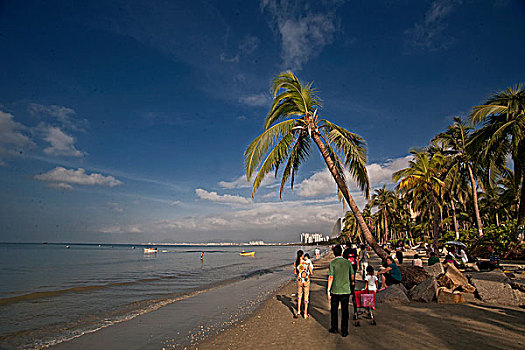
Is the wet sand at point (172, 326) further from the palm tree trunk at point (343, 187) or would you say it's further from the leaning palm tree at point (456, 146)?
the leaning palm tree at point (456, 146)

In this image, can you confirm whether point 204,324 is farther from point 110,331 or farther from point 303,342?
point 303,342

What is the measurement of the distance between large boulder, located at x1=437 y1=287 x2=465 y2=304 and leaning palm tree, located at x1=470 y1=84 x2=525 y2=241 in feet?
33.8

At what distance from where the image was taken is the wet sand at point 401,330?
534 cm

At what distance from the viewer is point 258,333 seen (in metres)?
6.74

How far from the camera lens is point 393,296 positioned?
8.62 metres

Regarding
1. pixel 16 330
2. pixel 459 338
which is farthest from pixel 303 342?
pixel 16 330

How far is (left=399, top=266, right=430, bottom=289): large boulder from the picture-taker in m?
9.86

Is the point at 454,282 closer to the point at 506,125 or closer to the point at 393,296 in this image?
the point at 393,296

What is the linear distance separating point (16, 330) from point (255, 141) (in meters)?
9.02

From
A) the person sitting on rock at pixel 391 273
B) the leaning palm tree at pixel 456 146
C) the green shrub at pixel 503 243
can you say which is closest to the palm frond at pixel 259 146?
the person sitting on rock at pixel 391 273

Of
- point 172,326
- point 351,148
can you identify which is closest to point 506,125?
point 351,148

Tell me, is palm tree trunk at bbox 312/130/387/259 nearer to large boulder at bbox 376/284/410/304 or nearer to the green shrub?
large boulder at bbox 376/284/410/304

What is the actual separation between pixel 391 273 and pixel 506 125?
11660 millimetres

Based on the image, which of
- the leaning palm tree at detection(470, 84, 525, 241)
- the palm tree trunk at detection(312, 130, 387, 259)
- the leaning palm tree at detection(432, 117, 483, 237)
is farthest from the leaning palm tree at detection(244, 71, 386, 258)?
the leaning palm tree at detection(432, 117, 483, 237)
